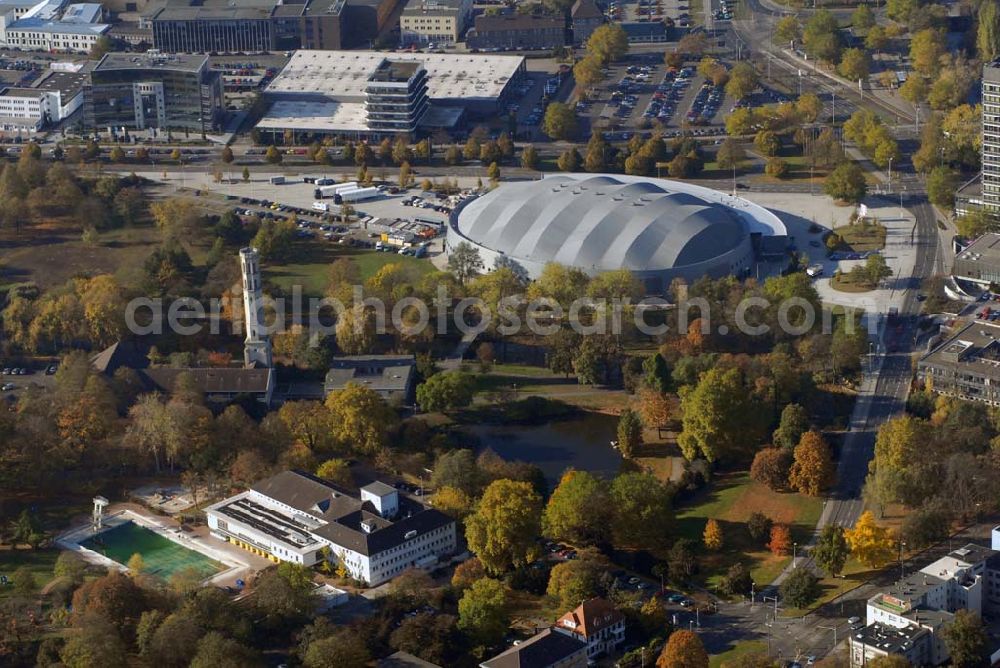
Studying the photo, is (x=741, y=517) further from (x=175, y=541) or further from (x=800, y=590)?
(x=175, y=541)

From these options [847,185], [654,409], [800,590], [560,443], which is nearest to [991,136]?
[847,185]

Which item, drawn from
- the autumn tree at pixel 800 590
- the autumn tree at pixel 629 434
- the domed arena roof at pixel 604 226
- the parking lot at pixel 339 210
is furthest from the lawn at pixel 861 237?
the autumn tree at pixel 800 590

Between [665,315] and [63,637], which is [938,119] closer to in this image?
[665,315]

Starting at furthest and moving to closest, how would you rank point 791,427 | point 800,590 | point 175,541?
point 791,427 → point 175,541 → point 800,590

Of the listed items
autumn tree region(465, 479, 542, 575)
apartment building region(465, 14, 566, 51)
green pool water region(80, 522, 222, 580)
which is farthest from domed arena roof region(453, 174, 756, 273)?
apartment building region(465, 14, 566, 51)

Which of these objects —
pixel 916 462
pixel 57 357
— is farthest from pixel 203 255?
pixel 916 462

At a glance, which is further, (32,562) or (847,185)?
(847,185)

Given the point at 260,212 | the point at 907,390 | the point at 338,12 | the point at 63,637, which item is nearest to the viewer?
the point at 63,637
